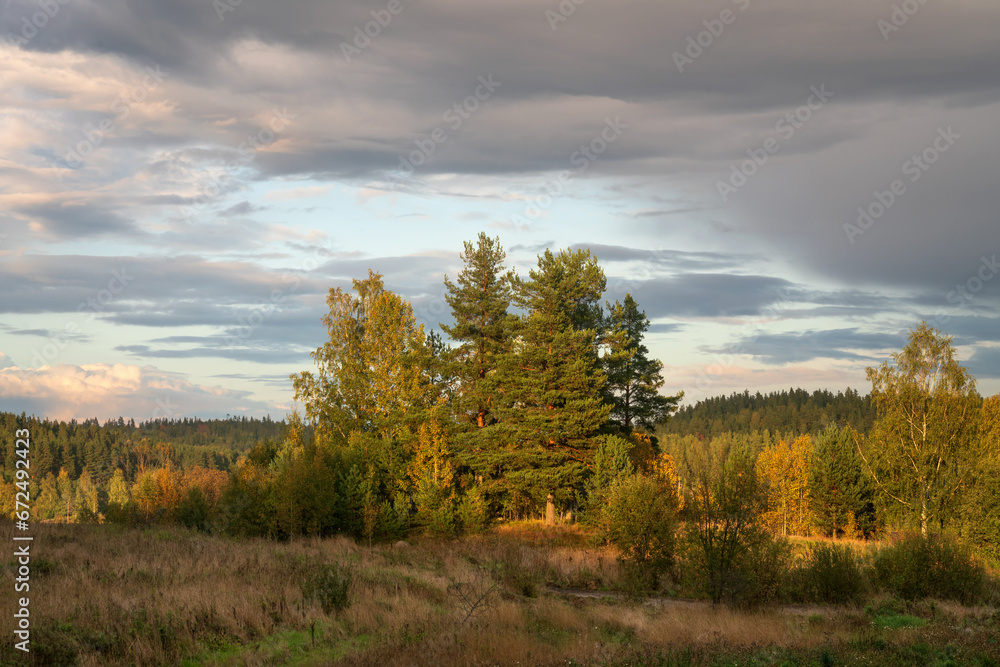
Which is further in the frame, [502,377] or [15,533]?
Answer: [502,377]

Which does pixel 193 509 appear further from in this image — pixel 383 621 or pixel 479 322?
pixel 383 621

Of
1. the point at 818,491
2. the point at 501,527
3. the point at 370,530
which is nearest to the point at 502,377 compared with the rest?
the point at 501,527

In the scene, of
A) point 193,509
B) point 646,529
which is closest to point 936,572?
point 646,529

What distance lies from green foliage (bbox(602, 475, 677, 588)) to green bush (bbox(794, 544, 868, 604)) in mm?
4562

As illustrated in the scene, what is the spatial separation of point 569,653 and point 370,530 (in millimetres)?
28218

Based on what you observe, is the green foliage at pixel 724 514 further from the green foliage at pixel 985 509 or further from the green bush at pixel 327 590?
the green foliage at pixel 985 509

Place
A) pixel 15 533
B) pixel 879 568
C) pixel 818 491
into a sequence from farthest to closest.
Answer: pixel 818 491 < pixel 879 568 < pixel 15 533

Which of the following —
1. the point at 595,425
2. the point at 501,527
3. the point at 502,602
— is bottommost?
the point at 501,527

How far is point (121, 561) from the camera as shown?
56.4ft

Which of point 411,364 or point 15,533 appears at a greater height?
point 411,364

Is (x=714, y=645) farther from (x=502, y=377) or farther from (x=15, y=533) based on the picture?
(x=502, y=377)

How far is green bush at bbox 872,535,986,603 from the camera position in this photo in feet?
75.6

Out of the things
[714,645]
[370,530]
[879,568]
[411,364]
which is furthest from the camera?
[411,364]

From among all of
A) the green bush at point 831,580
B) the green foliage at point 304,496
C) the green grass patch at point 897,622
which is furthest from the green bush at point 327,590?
the green foliage at point 304,496
